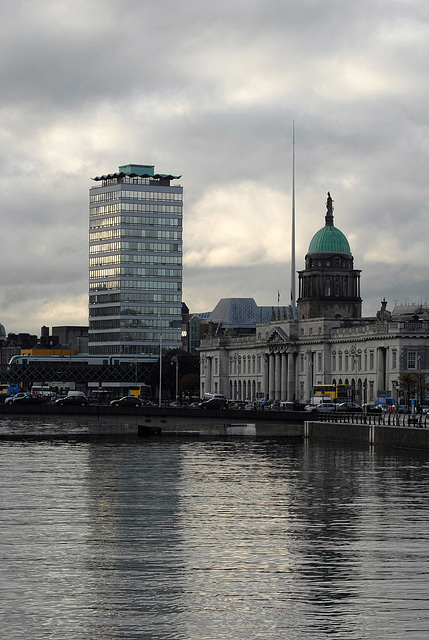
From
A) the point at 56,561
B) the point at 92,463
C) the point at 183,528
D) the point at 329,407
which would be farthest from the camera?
the point at 329,407

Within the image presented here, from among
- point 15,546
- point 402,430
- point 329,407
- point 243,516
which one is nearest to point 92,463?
point 402,430

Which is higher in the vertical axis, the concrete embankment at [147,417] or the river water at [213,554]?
the concrete embankment at [147,417]

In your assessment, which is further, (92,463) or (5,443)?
(5,443)

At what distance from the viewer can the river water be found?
1256 inches

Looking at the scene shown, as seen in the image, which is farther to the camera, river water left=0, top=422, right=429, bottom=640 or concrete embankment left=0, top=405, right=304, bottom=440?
concrete embankment left=0, top=405, right=304, bottom=440

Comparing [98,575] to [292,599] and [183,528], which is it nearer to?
[292,599]

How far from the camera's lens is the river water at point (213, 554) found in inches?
1256

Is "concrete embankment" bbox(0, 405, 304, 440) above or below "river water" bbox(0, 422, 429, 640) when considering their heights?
above

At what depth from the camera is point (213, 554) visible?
1684 inches

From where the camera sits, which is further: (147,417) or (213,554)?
(147,417)

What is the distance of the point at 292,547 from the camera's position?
44.8 metres

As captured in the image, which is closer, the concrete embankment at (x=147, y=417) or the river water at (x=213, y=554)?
the river water at (x=213, y=554)

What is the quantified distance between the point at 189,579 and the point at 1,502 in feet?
78.4

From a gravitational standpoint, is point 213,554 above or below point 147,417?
below
